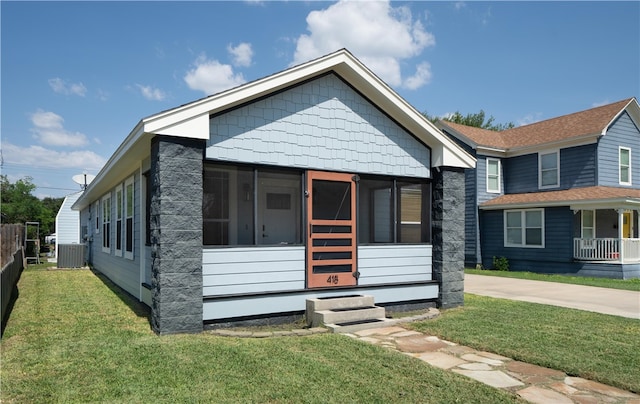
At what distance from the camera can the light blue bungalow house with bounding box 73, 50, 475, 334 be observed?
6.06 metres

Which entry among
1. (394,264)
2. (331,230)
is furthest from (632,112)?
(331,230)

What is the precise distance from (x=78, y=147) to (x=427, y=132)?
165 feet

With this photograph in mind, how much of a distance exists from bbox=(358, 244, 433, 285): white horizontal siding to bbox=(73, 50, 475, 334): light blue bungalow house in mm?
22

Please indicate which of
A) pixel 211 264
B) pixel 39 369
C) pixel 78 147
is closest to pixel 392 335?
pixel 211 264

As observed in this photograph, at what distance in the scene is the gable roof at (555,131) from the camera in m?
16.7

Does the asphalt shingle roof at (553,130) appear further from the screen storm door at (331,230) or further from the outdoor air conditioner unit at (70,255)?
the outdoor air conditioner unit at (70,255)

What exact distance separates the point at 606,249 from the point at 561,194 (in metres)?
2.44

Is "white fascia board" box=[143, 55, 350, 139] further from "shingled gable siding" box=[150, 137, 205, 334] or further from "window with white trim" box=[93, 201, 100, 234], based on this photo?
"window with white trim" box=[93, 201, 100, 234]

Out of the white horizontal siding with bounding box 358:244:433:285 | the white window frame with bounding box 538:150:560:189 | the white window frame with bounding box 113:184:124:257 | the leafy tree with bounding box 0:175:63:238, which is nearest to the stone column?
the white horizontal siding with bounding box 358:244:433:285

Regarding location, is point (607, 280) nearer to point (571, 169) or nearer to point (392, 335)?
point (571, 169)

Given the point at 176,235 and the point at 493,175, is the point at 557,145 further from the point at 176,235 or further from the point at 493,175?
the point at 176,235

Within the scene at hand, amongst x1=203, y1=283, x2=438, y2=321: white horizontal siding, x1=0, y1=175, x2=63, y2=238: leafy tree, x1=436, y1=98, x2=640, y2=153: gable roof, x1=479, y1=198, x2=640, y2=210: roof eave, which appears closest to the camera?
x1=203, y1=283, x2=438, y2=321: white horizontal siding

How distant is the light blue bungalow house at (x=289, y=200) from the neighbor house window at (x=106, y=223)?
2774 millimetres

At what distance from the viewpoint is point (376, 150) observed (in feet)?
26.4
